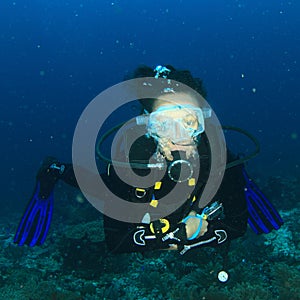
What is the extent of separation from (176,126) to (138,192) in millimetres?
944

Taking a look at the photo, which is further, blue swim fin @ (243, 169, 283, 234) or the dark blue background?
the dark blue background

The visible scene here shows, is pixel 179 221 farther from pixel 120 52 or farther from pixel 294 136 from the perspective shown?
pixel 120 52

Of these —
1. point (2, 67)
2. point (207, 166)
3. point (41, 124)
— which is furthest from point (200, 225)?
point (2, 67)

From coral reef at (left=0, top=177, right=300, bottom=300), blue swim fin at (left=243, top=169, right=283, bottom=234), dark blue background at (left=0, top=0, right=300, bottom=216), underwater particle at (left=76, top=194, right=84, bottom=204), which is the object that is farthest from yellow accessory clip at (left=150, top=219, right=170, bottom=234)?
dark blue background at (left=0, top=0, right=300, bottom=216)

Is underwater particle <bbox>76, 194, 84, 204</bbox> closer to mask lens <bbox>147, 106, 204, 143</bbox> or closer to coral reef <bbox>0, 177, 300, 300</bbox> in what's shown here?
coral reef <bbox>0, 177, 300, 300</bbox>

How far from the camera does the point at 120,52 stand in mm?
170000

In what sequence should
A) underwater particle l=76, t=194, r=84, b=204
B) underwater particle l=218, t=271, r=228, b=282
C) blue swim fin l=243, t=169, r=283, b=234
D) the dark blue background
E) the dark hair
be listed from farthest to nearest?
the dark blue background
underwater particle l=76, t=194, r=84, b=204
blue swim fin l=243, t=169, r=283, b=234
the dark hair
underwater particle l=218, t=271, r=228, b=282

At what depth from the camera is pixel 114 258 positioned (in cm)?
713

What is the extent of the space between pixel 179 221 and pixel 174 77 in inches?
80.9

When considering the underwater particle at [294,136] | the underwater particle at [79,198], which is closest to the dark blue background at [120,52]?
the underwater particle at [294,136]

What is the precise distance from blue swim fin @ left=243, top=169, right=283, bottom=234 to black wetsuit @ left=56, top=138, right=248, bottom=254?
4.12 ft

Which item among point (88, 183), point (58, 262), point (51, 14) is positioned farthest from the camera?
point (51, 14)

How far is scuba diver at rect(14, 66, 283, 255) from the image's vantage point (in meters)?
3.49

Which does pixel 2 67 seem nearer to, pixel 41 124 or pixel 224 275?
pixel 41 124
